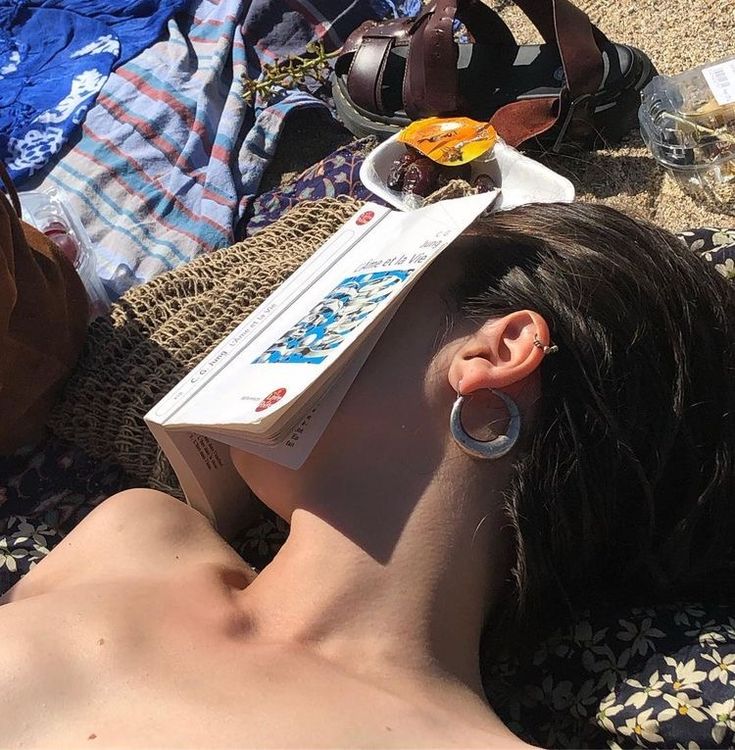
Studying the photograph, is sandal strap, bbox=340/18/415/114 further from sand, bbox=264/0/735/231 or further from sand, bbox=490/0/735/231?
sand, bbox=490/0/735/231

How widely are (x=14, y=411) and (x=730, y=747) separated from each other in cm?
128

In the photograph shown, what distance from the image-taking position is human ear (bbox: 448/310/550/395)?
3.53 feet

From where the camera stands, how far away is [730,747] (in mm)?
1090

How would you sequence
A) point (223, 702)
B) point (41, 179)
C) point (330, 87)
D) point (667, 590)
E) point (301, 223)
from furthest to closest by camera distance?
1. point (330, 87)
2. point (41, 179)
3. point (301, 223)
4. point (667, 590)
5. point (223, 702)

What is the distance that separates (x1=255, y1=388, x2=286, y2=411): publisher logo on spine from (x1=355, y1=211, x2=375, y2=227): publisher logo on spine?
0.41 metres

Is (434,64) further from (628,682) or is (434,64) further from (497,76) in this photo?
(628,682)

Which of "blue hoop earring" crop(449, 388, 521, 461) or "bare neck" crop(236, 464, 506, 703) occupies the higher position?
"blue hoop earring" crop(449, 388, 521, 461)

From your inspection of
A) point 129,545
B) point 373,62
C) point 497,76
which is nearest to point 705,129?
point 497,76

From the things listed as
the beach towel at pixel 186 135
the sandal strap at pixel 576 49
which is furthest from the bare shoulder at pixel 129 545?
the sandal strap at pixel 576 49

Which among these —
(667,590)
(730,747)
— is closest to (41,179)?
(667,590)

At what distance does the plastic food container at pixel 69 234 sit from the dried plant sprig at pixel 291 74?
0.67 m

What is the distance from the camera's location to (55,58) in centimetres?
254

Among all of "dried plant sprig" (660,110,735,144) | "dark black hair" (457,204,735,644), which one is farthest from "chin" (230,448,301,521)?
"dried plant sprig" (660,110,735,144)

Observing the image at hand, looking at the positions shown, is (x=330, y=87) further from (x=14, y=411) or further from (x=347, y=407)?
(x=347, y=407)
